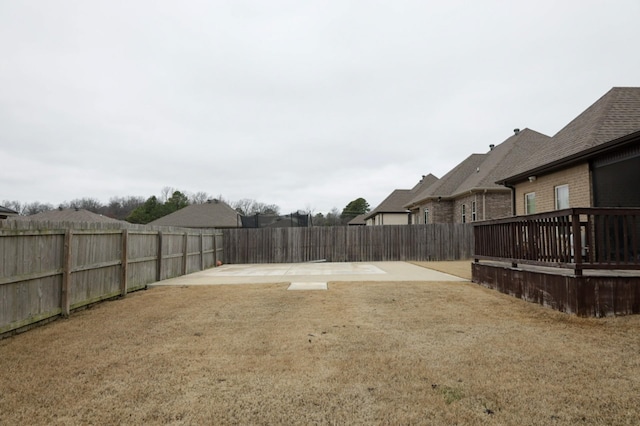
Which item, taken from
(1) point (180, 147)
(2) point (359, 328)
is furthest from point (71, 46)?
(1) point (180, 147)

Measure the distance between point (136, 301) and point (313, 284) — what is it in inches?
158

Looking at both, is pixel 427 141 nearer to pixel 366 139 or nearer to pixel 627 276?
pixel 366 139

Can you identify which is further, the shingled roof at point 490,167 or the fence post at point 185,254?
the shingled roof at point 490,167

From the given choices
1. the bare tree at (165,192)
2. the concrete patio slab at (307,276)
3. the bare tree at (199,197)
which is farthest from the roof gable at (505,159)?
the bare tree at (165,192)

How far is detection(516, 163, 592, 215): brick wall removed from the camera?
9258 millimetres

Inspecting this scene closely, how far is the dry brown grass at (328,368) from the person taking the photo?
254cm

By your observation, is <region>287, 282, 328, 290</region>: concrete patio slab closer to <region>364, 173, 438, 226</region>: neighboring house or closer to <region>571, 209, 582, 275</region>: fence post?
<region>571, 209, 582, 275</region>: fence post

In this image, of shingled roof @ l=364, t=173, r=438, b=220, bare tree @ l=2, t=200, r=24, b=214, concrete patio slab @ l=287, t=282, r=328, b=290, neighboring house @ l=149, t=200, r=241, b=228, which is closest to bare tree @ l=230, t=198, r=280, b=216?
neighboring house @ l=149, t=200, r=241, b=228

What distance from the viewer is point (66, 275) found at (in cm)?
605

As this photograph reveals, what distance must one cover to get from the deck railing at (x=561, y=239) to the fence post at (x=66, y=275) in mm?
7900

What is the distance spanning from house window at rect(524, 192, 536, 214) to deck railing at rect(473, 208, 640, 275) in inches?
174

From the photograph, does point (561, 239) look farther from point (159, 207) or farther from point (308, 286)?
point (159, 207)

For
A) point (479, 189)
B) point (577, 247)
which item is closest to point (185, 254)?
point (577, 247)

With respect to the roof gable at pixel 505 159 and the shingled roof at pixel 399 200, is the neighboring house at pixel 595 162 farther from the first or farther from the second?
the shingled roof at pixel 399 200
